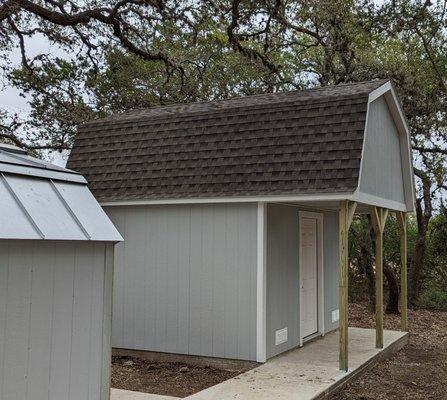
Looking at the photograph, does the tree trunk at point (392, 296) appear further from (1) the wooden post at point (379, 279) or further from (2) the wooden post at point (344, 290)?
(2) the wooden post at point (344, 290)

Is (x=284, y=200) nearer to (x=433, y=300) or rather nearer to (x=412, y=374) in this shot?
(x=412, y=374)

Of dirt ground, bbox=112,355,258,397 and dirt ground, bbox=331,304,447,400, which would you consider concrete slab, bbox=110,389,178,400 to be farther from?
dirt ground, bbox=331,304,447,400

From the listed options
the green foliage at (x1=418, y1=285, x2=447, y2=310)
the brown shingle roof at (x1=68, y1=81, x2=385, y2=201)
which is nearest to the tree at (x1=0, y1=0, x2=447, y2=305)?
the green foliage at (x1=418, y1=285, x2=447, y2=310)

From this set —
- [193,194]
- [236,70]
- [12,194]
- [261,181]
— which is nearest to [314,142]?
[261,181]

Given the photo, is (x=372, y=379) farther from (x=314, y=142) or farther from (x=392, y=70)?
(x=392, y=70)

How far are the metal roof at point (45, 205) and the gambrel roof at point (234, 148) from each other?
3370mm

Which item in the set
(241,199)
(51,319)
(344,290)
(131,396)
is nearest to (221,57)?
(241,199)

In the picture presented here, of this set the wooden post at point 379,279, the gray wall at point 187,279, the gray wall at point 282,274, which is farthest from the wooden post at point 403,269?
the gray wall at point 187,279

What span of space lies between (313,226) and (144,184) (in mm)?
3071

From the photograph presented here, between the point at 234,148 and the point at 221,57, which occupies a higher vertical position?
the point at 221,57

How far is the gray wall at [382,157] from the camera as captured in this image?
7.07 meters

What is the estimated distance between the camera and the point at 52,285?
326cm

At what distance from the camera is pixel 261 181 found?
267 inches

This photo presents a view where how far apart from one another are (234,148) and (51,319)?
443 cm
